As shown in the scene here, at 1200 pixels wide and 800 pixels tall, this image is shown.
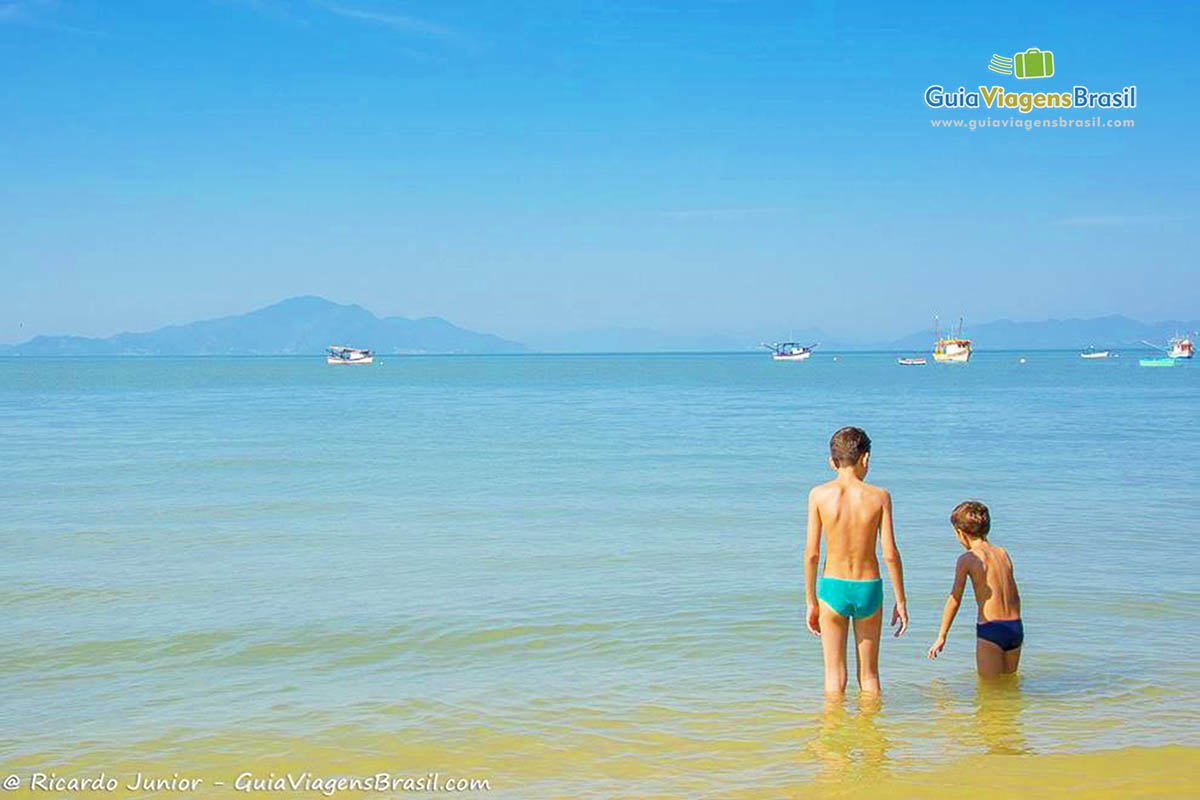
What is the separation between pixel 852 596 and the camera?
22.2ft

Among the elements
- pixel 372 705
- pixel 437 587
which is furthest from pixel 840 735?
pixel 437 587

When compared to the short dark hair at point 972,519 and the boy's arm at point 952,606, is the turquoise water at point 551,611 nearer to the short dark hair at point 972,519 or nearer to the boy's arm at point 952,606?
the boy's arm at point 952,606

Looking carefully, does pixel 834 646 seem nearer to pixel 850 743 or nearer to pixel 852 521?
pixel 850 743

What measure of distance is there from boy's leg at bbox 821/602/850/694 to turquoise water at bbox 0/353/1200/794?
0.20 m

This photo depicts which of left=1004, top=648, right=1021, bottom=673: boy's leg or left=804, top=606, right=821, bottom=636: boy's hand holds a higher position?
left=804, top=606, right=821, bottom=636: boy's hand

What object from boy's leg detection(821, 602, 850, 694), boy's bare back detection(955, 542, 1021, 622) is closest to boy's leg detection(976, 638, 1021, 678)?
boy's bare back detection(955, 542, 1021, 622)

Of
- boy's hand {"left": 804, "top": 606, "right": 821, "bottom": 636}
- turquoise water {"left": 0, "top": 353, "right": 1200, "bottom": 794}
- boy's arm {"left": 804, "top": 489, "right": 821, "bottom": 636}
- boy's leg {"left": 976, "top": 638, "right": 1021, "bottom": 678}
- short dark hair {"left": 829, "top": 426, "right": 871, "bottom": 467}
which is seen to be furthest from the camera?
boy's leg {"left": 976, "top": 638, "right": 1021, "bottom": 678}

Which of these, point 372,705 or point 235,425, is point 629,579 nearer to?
point 372,705

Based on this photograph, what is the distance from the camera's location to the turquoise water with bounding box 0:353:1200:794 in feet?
23.4

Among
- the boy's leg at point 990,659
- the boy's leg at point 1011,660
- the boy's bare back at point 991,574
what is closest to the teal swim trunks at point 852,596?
the boy's bare back at point 991,574

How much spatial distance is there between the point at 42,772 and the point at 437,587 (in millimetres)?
5195

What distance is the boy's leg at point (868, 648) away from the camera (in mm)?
6914

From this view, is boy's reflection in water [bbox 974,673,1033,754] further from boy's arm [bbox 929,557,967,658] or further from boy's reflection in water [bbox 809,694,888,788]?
boy's reflection in water [bbox 809,694,888,788]

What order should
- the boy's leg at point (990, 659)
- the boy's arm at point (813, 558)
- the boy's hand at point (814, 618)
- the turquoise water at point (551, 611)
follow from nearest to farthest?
the boy's arm at point (813, 558) → the boy's hand at point (814, 618) → the turquoise water at point (551, 611) → the boy's leg at point (990, 659)
